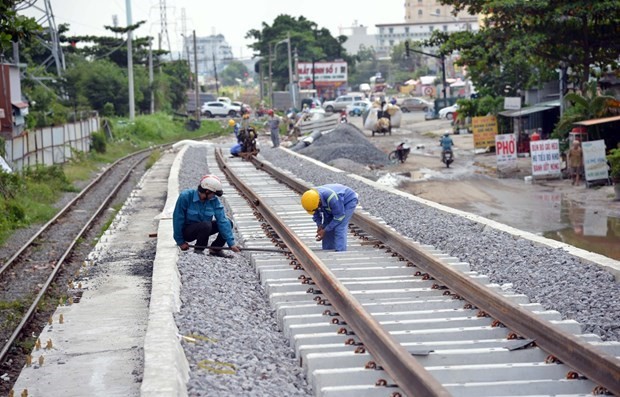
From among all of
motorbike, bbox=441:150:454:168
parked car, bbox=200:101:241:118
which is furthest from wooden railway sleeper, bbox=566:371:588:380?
parked car, bbox=200:101:241:118

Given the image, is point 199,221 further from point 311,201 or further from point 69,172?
point 69,172

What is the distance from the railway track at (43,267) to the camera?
1111 centimetres

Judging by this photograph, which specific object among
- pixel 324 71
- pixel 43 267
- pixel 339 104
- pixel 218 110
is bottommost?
pixel 43 267

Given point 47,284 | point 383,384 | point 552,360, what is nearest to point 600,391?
point 552,360

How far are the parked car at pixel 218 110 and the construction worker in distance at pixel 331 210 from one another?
7690cm

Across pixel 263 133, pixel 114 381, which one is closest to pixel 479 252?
pixel 114 381

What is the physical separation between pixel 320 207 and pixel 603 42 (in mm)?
21842

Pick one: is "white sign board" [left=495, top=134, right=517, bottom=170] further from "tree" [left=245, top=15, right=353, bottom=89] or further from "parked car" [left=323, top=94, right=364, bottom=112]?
"tree" [left=245, top=15, right=353, bottom=89]

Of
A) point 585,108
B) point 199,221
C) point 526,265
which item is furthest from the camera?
point 585,108

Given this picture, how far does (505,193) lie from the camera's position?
25719 millimetres

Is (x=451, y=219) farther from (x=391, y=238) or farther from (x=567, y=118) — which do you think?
(x=567, y=118)

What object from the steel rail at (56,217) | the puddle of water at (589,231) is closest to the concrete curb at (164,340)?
the steel rail at (56,217)

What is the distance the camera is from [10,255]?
1683cm

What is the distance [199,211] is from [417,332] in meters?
4.71
